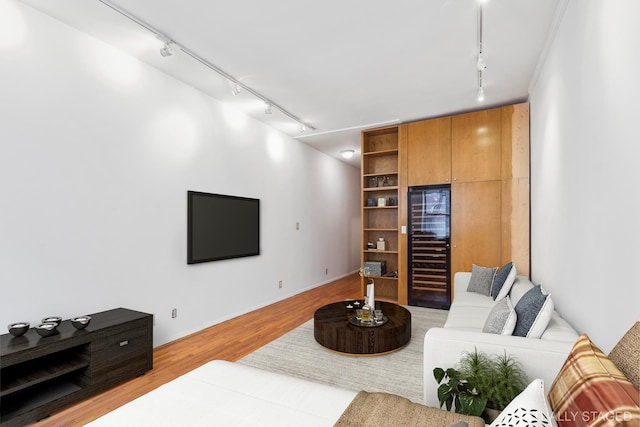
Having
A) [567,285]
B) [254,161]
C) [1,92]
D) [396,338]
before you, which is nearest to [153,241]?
[1,92]

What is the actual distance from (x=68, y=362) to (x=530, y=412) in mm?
2963

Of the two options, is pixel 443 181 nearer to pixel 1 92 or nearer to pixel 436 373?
pixel 436 373

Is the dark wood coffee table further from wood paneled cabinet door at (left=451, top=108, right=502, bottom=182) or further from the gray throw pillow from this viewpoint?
wood paneled cabinet door at (left=451, top=108, right=502, bottom=182)

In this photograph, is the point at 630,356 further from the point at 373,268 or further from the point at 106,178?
the point at 373,268

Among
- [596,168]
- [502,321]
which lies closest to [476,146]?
[596,168]

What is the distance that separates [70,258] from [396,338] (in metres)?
3.00

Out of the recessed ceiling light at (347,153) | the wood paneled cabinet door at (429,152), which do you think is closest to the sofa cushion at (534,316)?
the wood paneled cabinet door at (429,152)

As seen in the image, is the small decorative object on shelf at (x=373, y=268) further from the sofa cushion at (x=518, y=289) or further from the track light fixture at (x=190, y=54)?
the track light fixture at (x=190, y=54)

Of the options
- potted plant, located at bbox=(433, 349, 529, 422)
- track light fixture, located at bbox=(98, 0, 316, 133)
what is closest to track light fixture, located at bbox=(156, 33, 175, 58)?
track light fixture, located at bbox=(98, 0, 316, 133)

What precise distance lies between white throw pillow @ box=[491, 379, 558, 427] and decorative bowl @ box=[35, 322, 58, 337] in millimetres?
2761

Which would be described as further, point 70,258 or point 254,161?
point 254,161

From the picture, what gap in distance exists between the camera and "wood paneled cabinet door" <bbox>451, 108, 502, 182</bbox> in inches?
171

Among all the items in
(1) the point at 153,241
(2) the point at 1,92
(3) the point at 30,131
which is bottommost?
(1) the point at 153,241

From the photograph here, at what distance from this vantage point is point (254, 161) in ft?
15.9
